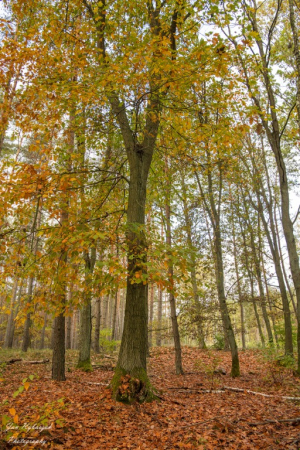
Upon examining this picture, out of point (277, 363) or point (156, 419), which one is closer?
point (156, 419)

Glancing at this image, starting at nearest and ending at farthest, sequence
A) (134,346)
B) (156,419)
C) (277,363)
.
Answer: (156,419)
(134,346)
(277,363)

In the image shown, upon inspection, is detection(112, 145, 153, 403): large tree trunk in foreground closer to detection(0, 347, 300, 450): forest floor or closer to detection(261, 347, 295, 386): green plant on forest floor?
detection(0, 347, 300, 450): forest floor

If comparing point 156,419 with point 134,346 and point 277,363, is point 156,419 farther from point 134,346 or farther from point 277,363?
point 277,363

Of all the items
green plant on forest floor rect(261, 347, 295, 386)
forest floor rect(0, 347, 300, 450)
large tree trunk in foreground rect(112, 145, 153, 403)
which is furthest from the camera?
green plant on forest floor rect(261, 347, 295, 386)

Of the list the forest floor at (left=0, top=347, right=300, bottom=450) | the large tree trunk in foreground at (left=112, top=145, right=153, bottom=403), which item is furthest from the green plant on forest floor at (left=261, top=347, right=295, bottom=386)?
the large tree trunk in foreground at (left=112, top=145, right=153, bottom=403)

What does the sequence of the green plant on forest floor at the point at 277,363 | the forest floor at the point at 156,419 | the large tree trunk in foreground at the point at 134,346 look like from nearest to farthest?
the forest floor at the point at 156,419, the large tree trunk in foreground at the point at 134,346, the green plant on forest floor at the point at 277,363

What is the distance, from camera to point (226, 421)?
412 centimetres

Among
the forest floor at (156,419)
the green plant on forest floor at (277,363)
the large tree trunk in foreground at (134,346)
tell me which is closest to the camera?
the forest floor at (156,419)

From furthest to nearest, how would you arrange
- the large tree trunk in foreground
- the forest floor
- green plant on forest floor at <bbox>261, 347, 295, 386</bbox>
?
green plant on forest floor at <bbox>261, 347, 295, 386</bbox>, the large tree trunk in foreground, the forest floor

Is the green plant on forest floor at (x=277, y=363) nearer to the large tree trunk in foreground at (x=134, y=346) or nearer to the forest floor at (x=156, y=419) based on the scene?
the forest floor at (x=156, y=419)

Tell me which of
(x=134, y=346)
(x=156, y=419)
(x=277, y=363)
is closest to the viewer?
(x=156, y=419)

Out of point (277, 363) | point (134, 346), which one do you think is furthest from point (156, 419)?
point (277, 363)

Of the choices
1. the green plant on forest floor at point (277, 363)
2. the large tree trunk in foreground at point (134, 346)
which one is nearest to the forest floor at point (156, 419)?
the large tree trunk in foreground at point (134, 346)

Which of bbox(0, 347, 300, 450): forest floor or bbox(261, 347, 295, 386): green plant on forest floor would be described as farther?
bbox(261, 347, 295, 386): green plant on forest floor
